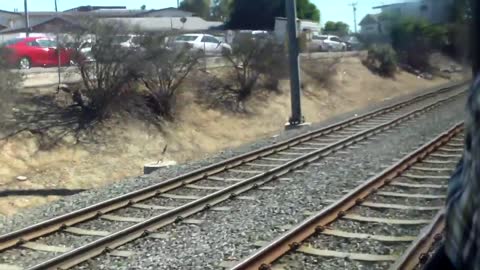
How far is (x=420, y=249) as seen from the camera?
27.2ft

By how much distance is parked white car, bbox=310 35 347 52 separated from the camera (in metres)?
50.0

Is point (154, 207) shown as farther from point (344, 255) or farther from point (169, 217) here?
point (344, 255)

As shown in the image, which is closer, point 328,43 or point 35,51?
point 35,51

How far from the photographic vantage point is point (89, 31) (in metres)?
26.6

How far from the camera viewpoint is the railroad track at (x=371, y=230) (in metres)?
8.34

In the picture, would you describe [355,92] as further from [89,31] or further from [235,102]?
[89,31]

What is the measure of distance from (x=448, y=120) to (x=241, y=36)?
44.1 feet

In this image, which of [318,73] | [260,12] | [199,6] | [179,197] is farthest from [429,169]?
[199,6]

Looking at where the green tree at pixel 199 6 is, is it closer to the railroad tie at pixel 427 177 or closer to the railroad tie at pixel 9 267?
the railroad tie at pixel 427 177

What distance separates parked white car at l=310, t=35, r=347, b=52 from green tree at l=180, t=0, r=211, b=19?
59.3m

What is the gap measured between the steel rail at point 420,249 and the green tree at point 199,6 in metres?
103

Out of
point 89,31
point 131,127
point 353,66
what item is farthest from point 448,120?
point 353,66

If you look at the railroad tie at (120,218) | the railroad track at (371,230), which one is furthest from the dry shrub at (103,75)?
the railroad tie at (120,218)

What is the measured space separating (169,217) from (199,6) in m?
104
